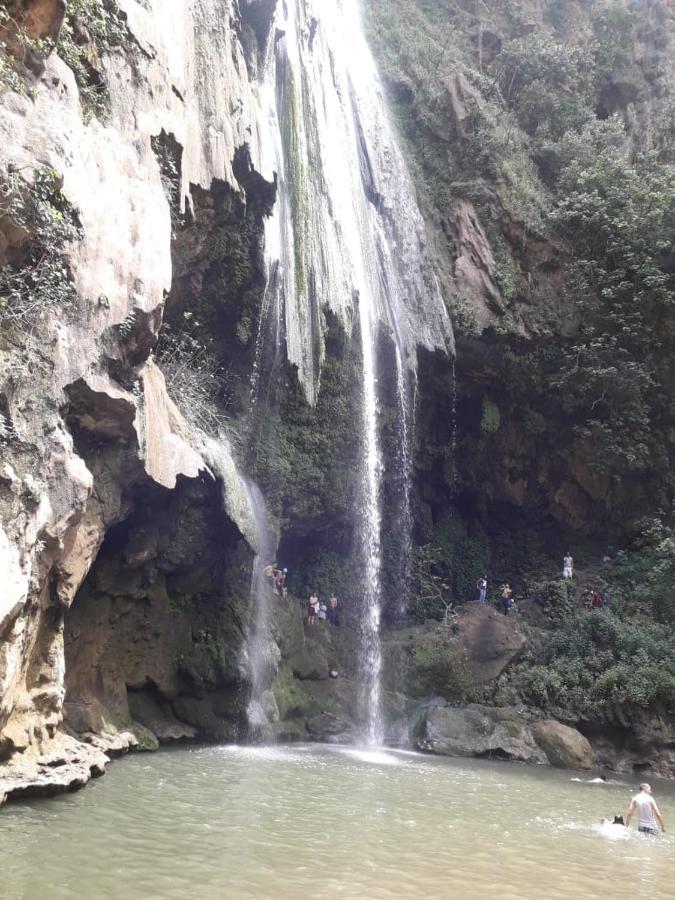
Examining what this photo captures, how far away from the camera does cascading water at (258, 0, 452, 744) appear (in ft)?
55.9

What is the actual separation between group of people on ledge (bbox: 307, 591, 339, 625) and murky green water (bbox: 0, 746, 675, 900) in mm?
7229

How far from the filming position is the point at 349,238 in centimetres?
1936

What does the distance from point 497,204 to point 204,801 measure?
20050 millimetres

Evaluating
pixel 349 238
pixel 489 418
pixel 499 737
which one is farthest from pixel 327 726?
pixel 349 238

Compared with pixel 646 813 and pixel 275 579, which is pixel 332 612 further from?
pixel 646 813

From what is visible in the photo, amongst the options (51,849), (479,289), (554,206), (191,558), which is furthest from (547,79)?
(51,849)

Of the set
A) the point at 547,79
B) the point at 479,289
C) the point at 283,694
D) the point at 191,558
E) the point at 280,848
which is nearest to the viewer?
the point at 280,848

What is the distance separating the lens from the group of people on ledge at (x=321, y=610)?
19078mm

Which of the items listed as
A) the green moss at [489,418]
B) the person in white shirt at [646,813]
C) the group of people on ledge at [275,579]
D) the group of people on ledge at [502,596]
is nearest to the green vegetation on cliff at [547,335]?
the green moss at [489,418]

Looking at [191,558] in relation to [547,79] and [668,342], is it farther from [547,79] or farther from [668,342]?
[547,79]

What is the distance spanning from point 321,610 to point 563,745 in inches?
266

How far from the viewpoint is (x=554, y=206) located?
24016 millimetres

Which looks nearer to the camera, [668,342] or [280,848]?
[280,848]

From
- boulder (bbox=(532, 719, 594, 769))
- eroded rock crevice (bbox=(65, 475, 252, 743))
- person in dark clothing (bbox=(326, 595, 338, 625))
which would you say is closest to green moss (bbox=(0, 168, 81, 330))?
eroded rock crevice (bbox=(65, 475, 252, 743))
